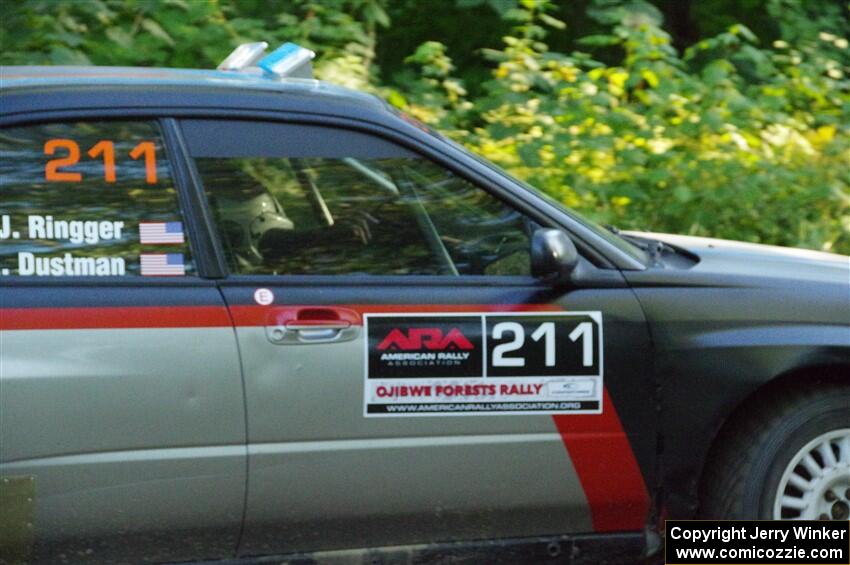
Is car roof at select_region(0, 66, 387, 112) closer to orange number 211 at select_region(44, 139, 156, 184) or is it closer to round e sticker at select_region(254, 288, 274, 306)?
orange number 211 at select_region(44, 139, 156, 184)

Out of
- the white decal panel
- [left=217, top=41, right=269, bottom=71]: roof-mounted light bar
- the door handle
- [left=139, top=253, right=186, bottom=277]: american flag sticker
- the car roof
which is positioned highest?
[left=217, top=41, right=269, bottom=71]: roof-mounted light bar

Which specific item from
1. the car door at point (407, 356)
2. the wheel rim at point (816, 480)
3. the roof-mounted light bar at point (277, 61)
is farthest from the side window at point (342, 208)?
the wheel rim at point (816, 480)

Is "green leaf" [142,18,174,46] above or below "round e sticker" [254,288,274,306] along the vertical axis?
above

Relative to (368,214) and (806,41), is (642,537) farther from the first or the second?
(806,41)

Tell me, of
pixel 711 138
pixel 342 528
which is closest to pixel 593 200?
pixel 711 138

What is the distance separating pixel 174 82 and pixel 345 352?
94 centimetres

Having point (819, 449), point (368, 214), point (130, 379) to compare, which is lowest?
point (819, 449)

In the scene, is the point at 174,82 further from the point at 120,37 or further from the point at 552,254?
the point at 120,37

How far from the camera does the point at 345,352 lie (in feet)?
12.8

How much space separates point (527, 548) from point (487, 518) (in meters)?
0.16

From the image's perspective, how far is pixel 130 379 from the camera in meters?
3.78

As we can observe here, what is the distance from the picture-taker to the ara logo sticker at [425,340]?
3947 mm

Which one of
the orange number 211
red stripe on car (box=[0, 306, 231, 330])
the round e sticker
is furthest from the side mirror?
the orange number 211

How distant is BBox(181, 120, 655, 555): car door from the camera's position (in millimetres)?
3904
